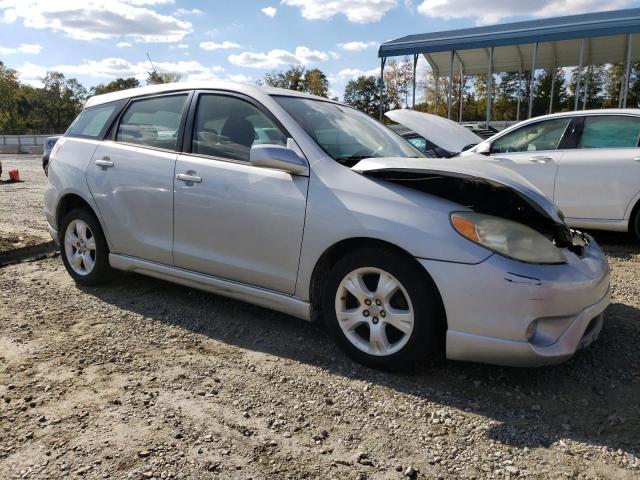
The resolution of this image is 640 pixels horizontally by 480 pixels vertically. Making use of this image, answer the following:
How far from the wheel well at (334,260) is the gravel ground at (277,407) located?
0.35m

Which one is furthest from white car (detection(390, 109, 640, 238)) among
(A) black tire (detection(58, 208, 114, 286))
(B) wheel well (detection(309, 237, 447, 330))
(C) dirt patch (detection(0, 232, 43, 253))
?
(C) dirt patch (detection(0, 232, 43, 253))

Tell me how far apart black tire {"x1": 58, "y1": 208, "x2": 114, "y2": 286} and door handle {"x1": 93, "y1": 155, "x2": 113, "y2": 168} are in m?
0.45

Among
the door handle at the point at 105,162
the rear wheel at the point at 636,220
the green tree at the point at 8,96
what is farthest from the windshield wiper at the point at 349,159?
the green tree at the point at 8,96

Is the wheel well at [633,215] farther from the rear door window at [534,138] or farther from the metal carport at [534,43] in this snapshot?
the metal carport at [534,43]

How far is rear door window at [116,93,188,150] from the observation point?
3.98m

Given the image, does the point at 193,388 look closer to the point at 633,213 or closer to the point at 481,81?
the point at 633,213

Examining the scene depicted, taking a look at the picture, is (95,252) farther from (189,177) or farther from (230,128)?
(230,128)

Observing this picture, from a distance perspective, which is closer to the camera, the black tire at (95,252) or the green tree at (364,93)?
the black tire at (95,252)

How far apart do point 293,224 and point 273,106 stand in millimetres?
866

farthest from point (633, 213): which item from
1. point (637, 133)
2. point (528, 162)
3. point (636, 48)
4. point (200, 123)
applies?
point (636, 48)

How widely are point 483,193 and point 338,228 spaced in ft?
2.73

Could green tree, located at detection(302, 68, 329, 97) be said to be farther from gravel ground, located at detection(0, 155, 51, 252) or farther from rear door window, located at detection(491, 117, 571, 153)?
rear door window, located at detection(491, 117, 571, 153)

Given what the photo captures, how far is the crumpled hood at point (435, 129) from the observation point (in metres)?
5.22

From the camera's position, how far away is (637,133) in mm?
5828
